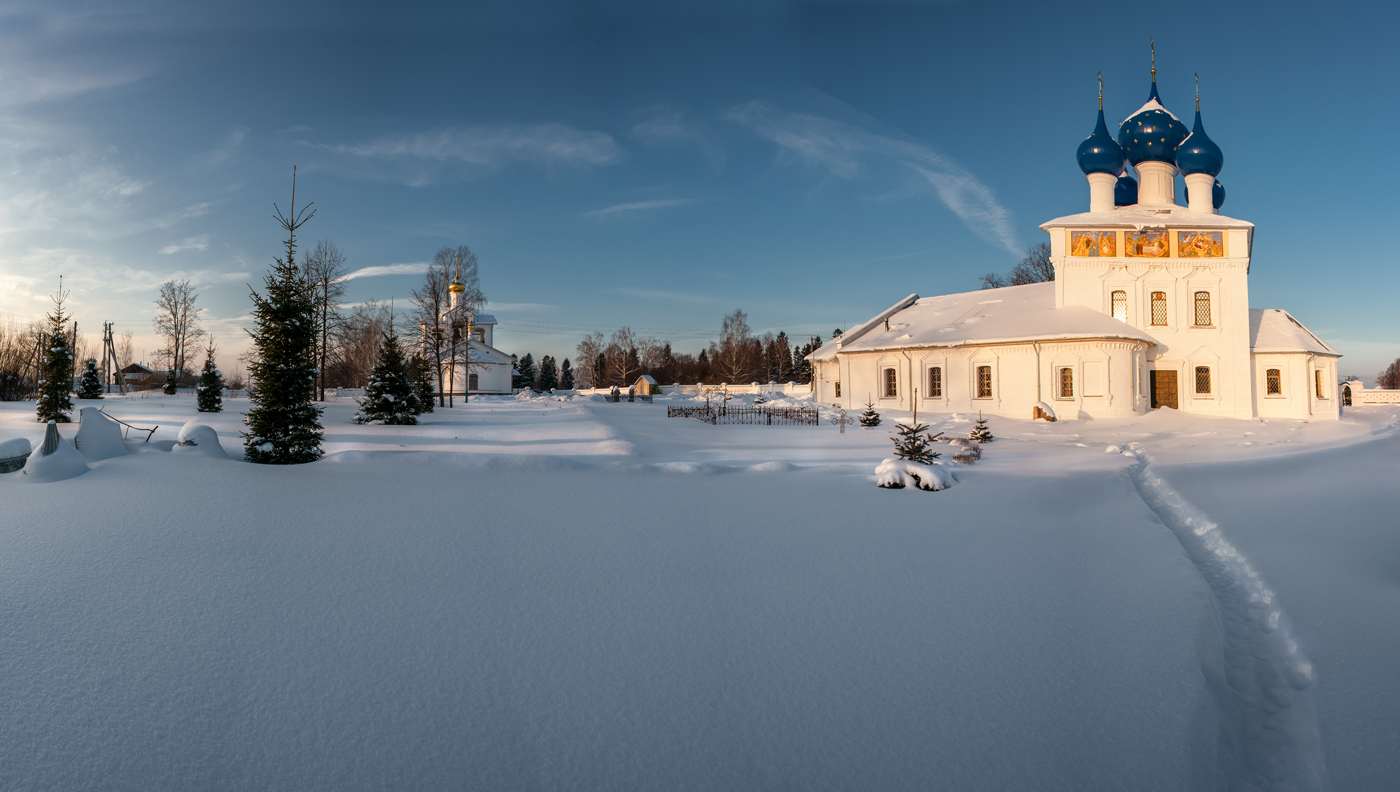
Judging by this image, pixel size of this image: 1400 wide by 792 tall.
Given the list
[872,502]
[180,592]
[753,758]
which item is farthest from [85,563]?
[872,502]

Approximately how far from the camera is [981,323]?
29625 millimetres

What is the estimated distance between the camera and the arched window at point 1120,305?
29078 mm

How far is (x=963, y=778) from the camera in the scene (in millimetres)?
3334

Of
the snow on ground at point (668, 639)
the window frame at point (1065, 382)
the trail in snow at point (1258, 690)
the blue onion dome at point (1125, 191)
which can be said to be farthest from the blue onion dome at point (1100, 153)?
the trail in snow at point (1258, 690)

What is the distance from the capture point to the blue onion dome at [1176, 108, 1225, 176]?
2995 centimetres

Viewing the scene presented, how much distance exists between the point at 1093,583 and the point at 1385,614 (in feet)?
6.81

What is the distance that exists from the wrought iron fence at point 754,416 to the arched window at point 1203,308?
18.2 meters

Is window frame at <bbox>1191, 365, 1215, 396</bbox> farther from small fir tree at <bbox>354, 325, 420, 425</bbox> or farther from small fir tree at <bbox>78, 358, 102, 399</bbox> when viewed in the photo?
small fir tree at <bbox>78, 358, 102, 399</bbox>

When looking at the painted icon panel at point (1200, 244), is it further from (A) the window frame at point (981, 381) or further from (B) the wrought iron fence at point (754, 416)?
(B) the wrought iron fence at point (754, 416)

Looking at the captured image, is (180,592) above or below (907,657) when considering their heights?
above

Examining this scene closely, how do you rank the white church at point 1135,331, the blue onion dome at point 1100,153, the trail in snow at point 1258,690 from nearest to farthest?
the trail in snow at point 1258,690, the white church at point 1135,331, the blue onion dome at point 1100,153

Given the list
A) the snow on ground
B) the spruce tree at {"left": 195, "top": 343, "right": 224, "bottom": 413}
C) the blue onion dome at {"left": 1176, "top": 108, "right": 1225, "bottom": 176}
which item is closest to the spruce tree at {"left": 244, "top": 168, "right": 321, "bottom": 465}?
the snow on ground

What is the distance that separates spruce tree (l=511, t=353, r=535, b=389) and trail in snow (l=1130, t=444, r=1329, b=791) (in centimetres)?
7326

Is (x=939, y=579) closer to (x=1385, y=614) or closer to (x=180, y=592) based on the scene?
(x=1385, y=614)
